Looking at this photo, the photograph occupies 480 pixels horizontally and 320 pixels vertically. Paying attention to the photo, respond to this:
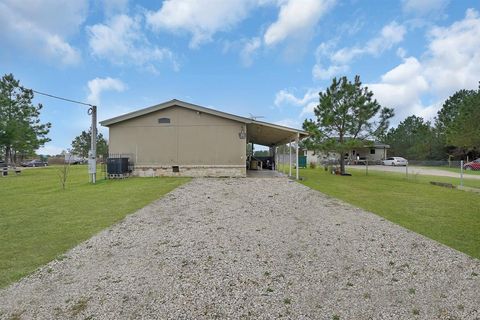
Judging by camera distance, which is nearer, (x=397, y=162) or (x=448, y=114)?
(x=397, y=162)

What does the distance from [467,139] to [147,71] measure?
27.1 meters

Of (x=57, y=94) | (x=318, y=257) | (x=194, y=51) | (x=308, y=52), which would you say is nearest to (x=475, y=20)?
(x=308, y=52)

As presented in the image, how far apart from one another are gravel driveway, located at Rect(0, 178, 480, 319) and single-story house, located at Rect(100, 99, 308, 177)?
797cm

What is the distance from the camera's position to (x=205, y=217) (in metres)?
6.10

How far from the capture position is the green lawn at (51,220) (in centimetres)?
382

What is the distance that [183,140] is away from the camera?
13.7 meters

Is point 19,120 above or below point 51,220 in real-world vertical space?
above

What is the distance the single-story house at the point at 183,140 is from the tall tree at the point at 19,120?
39.4 ft

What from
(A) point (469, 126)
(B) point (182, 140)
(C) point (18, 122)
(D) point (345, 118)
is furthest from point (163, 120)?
(A) point (469, 126)

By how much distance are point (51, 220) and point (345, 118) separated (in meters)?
16.4

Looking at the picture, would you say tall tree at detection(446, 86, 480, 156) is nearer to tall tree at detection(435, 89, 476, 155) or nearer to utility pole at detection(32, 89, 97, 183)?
tall tree at detection(435, 89, 476, 155)

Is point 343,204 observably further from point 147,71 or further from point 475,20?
point 147,71

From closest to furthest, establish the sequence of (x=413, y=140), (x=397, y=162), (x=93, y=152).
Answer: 1. (x=93, y=152)
2. (x=397, y=162)
3. (x=413, y=140)

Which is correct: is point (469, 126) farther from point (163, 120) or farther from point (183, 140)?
point (163, 120)
